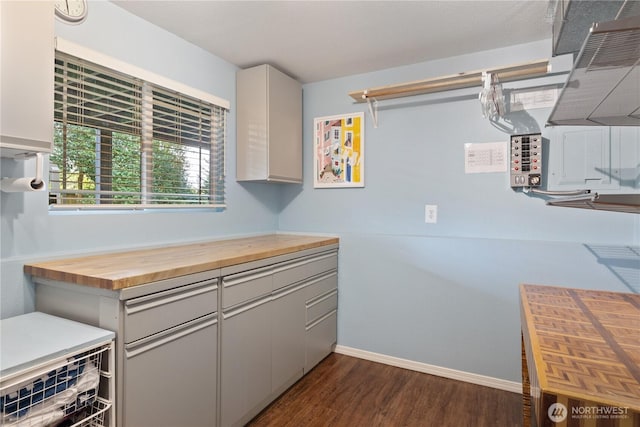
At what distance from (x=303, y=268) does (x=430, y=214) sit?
107 centimetres

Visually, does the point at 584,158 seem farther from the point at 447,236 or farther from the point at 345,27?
the point at 345,27

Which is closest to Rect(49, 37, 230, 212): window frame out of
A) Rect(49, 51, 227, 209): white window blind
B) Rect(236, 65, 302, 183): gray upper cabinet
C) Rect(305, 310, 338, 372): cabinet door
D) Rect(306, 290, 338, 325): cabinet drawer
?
Rect(49, 51, 227, 209): white window blind

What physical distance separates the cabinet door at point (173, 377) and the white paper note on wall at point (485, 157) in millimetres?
2016

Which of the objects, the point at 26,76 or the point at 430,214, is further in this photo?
the point at 430,214

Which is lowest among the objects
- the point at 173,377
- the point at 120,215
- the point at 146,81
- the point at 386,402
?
the point at 386,402

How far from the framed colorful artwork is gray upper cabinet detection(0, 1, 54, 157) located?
2.01 m

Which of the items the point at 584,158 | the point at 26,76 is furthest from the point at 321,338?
the point at 26,76

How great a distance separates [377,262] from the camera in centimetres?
268

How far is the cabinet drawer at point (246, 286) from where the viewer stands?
1.70m

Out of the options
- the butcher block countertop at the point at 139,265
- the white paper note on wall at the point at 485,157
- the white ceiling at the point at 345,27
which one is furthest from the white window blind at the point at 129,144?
the white paper note on wall at the point at 485,157

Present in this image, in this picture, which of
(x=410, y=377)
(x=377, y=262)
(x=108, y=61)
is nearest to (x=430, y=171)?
(x=377, y=262)

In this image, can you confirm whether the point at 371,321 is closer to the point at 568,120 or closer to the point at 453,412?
the point at 453,412

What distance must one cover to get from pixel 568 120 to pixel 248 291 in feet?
5.51

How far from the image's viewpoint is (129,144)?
Result: 6.57 ft
